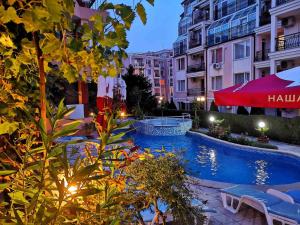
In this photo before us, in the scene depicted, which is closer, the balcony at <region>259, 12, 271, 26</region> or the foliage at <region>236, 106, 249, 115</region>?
the foliage at <region>236, 106, 249, 115</region>

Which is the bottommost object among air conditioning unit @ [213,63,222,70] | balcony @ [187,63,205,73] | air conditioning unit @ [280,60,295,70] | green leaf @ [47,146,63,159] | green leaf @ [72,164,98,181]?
green leaf @ [72,164,98,181]

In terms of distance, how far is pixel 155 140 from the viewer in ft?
70.5

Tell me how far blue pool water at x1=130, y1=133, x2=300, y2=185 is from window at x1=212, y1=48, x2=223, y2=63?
15.5 meters

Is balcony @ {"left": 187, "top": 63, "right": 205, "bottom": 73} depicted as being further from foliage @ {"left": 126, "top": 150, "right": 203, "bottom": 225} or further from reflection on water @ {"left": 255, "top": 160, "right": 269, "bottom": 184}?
foliage @ {"left": 126, "top": 150, "right": 203, "bottom": 225}

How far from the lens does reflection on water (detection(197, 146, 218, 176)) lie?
14.1 m

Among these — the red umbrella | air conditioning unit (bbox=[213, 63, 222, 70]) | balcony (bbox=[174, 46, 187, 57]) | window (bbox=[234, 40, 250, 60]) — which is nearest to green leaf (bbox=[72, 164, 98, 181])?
the red umbrella

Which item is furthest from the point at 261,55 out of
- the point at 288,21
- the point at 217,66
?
the point at 217,66

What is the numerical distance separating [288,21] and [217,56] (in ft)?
36.3

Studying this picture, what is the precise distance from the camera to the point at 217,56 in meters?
33.2

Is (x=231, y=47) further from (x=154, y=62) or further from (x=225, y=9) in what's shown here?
(x=154, y=62)

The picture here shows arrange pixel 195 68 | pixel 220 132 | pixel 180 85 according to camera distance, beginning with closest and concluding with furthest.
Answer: pixel 220 132, pixel 195 68, pixel 180 85

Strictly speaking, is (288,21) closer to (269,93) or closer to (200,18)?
(200,18)

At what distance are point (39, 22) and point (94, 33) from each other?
12.6 inches

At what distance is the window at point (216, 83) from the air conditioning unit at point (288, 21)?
10.5 meters
